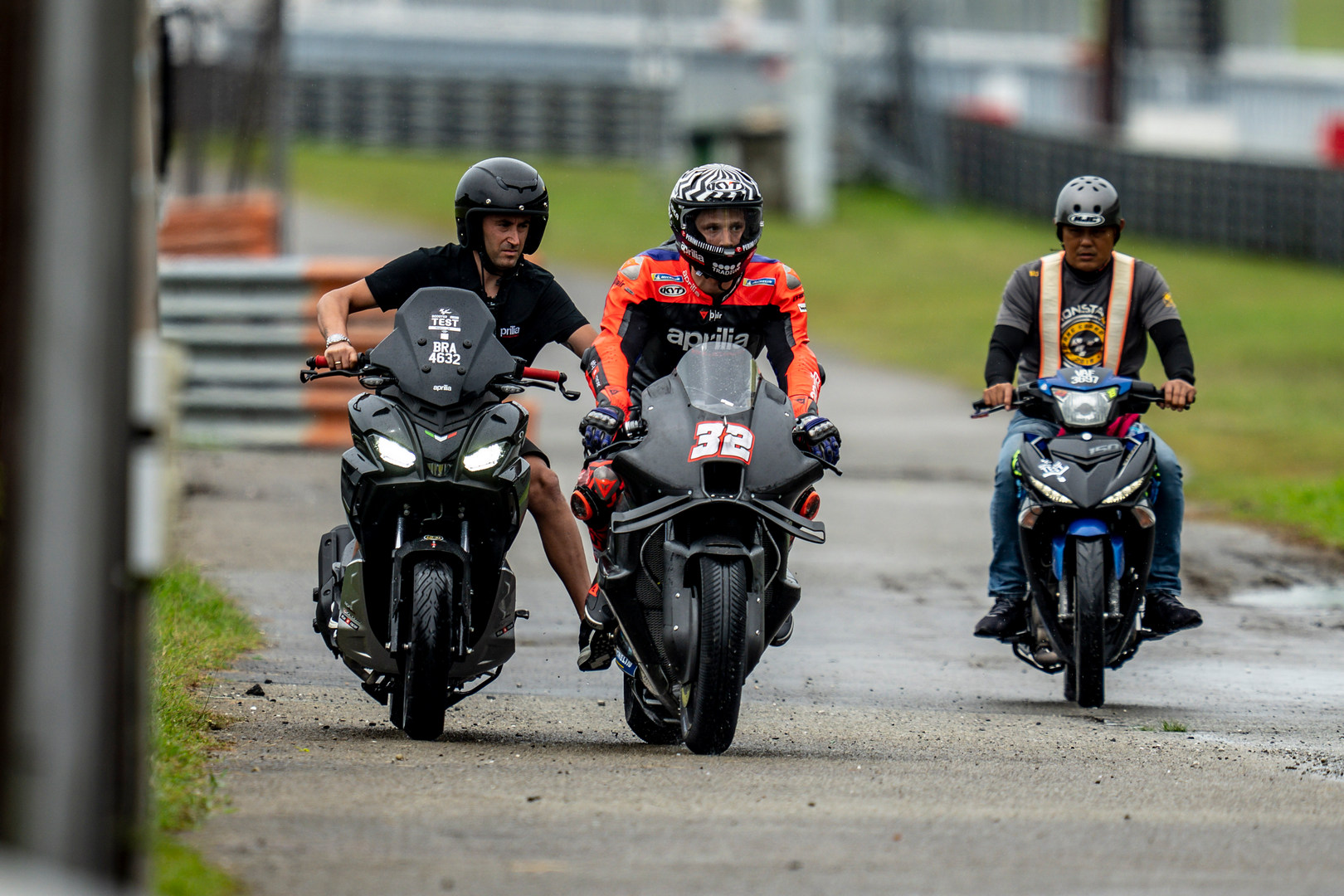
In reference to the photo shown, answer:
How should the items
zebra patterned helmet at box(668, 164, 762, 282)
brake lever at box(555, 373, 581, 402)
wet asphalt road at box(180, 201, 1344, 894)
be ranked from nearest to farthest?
wet asphalt road at box(180, 201, 1344, 894), zebra patterned helmet at box(668, 164, 762, 282), brake lever at box(555, 373, 581, 402)

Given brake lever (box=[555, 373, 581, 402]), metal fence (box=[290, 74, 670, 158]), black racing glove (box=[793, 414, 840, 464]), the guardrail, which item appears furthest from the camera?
metal fence (box=[290, 74, 670, 158])

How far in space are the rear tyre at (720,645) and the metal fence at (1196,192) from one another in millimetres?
27829

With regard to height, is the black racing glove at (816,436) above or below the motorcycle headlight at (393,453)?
above

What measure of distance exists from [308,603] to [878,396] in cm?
1076

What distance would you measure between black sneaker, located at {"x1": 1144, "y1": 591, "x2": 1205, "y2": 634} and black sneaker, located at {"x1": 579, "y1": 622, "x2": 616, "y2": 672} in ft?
7.68

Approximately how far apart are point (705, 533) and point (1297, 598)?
552cm

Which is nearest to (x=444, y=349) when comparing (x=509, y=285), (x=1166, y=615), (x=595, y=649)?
(x=509, y=285)

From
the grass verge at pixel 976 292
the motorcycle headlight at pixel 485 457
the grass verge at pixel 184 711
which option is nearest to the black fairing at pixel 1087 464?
the motorcycle headlight at pixel 485 457

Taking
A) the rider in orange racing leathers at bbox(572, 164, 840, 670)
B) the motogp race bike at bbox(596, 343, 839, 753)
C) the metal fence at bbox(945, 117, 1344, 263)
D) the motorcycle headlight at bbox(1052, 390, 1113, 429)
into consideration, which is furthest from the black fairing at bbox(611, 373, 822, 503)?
the metal fence at bbox(945, 117, 1344, 263)

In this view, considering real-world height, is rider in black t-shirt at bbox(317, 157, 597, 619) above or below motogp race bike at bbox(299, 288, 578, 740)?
above

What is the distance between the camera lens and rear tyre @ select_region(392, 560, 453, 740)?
Result: 260 inches

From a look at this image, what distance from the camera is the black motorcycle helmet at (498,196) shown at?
24.0ft

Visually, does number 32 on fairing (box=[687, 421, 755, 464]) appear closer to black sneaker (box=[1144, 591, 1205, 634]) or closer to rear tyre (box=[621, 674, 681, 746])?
rear tyre (box=[621, 674, 681, 746])

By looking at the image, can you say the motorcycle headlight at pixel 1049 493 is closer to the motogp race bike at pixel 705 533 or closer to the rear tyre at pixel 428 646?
the motogp race bike at pixel 705 533
